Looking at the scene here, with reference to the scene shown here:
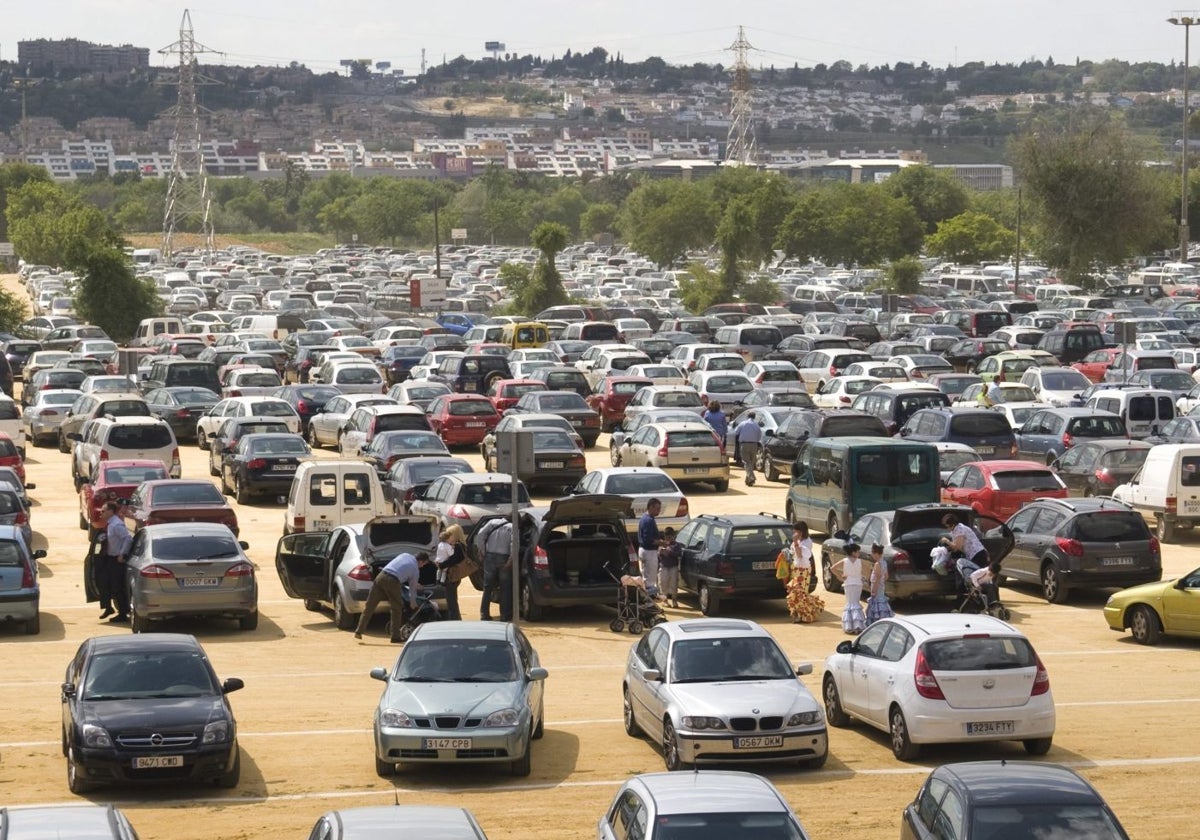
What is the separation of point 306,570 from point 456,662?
937 cm

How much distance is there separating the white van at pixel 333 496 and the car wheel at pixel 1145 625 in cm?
1174

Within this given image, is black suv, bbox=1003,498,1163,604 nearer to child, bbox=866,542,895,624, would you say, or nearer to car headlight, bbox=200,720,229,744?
child, bbox=866,542,895,624

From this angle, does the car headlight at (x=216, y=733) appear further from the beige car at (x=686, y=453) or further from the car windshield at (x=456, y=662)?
the beige car at (x=686, y=453)

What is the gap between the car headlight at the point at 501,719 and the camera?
56.0ft

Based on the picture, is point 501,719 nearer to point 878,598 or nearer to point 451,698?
point 451,698

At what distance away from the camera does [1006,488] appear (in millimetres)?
31875

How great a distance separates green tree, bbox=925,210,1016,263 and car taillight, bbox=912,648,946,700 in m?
98.3

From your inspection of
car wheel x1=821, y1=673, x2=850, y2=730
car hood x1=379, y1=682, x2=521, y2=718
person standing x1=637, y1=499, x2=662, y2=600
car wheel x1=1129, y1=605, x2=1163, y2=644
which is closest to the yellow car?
car wheel x1=1129, y1=605, x2=1163, y2=644

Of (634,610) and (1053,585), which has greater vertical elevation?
(634,610)

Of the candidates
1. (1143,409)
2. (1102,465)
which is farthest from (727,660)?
(1143,409)

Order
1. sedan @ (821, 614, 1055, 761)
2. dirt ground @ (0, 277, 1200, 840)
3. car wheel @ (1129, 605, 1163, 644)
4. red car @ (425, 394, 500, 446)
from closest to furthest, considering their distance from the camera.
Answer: dirt ground @ (0, 277, 1200, 840) → sedan @ (821, 614, 1055, 761) → car wheel @ (1129, 605, 1163, 644) → red car @ (425, 394, 500, 446)

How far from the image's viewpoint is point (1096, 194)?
92.1 meters

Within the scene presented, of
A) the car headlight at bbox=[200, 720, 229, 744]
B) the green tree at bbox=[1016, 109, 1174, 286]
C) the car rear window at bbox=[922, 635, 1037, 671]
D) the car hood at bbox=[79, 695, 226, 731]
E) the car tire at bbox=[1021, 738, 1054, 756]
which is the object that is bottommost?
the car tire at bbox=[1021, 738, 1054, 756]

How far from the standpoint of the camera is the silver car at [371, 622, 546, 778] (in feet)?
55.6
